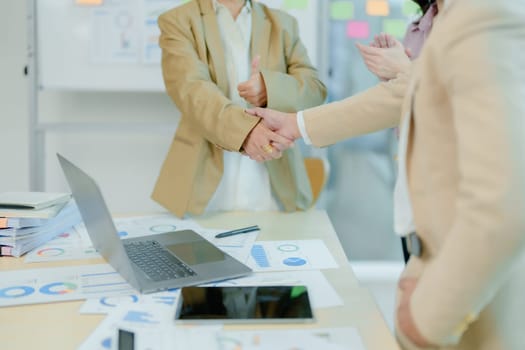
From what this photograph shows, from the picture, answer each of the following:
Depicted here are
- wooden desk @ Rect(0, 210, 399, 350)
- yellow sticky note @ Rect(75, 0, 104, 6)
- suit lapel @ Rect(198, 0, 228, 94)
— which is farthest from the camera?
yellow sticky note @ Rect(75, 0, 104, 6)

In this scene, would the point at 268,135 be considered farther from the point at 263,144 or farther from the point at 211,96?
the point at 211,96

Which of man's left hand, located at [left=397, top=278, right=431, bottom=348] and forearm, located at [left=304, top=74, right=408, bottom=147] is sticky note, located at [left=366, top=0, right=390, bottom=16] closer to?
forearm, located at [left=304, top=74, right=408, bottom=147]

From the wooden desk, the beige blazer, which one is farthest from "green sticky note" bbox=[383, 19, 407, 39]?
the wooden desk

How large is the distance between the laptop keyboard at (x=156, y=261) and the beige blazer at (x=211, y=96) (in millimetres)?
429

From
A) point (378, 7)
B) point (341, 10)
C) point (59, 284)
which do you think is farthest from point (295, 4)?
point (59, 284)

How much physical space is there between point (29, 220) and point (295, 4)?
168 cm

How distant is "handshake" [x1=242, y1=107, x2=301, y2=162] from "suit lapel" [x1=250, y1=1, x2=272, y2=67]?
0.99ft

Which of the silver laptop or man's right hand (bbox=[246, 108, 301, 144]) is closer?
the silver laptop

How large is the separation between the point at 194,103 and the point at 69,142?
1.35 m

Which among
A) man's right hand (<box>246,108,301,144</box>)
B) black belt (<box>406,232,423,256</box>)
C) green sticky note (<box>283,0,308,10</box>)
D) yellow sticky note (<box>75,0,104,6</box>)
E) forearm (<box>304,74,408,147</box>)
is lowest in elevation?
black belt (<box>406,232,423,256</box>)

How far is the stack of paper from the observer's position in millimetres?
1309

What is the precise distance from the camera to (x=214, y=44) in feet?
6.07

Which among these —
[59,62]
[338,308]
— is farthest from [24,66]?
[338,308]

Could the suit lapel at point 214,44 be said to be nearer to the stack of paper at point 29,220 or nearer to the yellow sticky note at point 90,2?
the stack of paper at point 29,220
